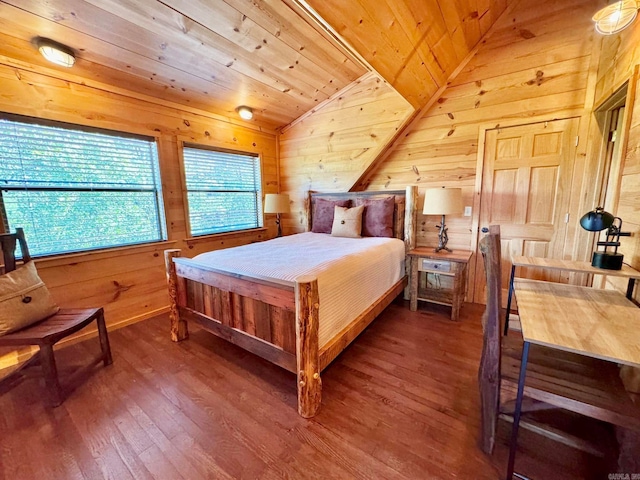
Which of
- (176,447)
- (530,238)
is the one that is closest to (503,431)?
(176,447)

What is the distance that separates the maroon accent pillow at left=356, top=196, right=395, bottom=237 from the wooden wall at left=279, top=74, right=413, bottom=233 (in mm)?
504

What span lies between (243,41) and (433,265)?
8.92 ft

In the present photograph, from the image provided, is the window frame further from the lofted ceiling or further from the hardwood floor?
the hardwood floor

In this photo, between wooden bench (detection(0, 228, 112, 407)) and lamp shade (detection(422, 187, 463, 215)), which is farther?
lamp shade (detection(422, 187, 463, 215))

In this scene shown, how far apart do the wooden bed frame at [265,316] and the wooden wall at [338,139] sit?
1.82 metres

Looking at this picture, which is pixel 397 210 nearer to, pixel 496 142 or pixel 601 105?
pixel 496 142

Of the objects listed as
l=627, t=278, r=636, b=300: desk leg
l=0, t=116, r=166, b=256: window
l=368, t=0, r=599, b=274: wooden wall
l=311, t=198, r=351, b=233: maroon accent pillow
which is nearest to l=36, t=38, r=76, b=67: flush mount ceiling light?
l=0, t=116, r=166, b=256: window

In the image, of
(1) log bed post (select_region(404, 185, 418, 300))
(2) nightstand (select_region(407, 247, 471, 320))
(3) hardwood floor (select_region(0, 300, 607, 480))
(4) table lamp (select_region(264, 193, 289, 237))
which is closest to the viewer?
(3) hardwood floor (select_region(0, 300, 607, 480))

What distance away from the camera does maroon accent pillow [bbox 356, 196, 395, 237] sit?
10.2ft

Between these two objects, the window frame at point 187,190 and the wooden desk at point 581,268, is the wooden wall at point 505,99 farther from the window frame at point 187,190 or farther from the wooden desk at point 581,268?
the window frame at point 187,190

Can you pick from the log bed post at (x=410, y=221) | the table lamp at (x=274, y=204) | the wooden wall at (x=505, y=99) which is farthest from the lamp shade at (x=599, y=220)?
the table lamp at (x=274, y=204)

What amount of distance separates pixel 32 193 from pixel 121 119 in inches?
37.6

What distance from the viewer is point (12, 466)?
126 centimetres

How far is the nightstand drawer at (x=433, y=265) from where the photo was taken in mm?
2678
